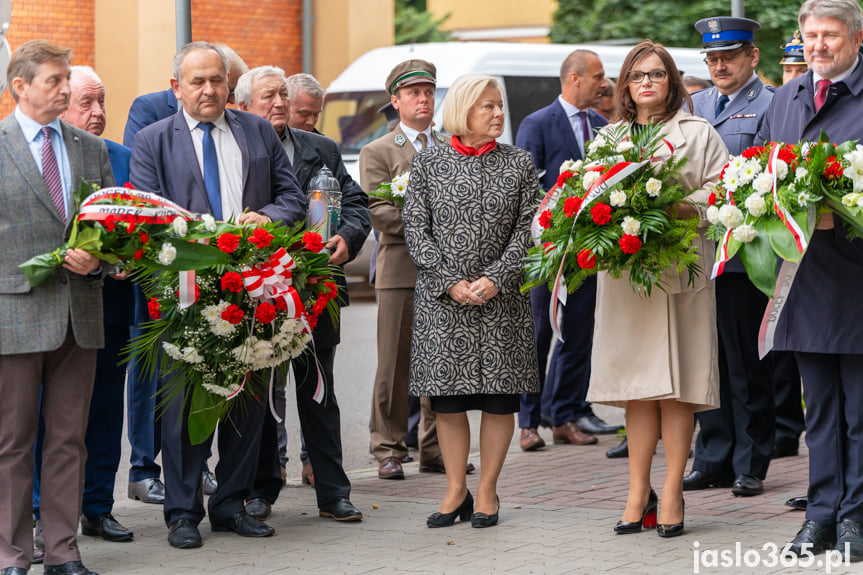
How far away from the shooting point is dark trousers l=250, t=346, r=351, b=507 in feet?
22.5

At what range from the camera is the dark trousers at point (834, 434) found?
19.0ft

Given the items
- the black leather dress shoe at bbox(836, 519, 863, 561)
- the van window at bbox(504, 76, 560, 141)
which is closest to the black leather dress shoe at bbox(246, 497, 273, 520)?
the black leather dress shoe at bbox(836, 519, 863, 561)

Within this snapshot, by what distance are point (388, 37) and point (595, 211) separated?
17326mm

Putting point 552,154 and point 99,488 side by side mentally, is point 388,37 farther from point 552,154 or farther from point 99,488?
point 99,488

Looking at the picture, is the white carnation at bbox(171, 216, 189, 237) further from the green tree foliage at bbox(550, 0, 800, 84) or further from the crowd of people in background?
the green tree foliage at bbox(550, 0, 800, 84)

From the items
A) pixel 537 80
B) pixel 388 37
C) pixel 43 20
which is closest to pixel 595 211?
pixel 537 80

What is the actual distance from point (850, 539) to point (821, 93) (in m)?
2.03

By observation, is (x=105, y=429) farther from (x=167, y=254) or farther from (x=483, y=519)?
(x=483, y=519)

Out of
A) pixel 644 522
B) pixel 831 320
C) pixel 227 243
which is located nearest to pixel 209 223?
pixel 227 243

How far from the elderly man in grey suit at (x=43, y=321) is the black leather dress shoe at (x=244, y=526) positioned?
93cm

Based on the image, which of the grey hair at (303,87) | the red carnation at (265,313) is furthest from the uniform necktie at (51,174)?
the grey hair at (303,87)

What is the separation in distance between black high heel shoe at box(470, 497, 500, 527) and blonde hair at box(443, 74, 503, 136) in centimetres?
196

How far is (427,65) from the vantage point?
8023 mm

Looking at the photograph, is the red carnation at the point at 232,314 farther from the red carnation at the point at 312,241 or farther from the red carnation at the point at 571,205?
the red carnation at the point at 571,205
